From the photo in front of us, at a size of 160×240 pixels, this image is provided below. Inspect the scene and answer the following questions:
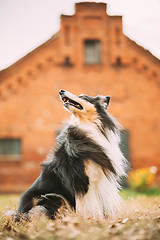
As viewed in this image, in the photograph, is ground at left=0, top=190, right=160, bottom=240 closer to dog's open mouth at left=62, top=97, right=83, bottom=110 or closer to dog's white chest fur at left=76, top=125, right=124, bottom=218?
dog's white chest fur at left=76, top=125, right=124, bottom=218

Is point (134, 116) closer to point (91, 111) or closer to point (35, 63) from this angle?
point (35, 63)

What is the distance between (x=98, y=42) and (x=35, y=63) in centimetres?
345

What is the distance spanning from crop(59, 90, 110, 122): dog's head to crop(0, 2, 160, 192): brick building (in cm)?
892

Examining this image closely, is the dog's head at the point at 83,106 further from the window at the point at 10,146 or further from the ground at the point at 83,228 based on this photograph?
the window at the point at 10,146

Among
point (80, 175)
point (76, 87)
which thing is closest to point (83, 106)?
point (80, 175)

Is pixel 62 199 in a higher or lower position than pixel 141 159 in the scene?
higher

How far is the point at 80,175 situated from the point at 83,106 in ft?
4.06

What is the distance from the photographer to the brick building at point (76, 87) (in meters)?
13.6

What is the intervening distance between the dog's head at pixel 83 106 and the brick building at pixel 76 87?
351 inches

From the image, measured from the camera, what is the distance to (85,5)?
14.2 m

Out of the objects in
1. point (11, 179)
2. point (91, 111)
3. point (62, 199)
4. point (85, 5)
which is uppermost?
point (85, 5)

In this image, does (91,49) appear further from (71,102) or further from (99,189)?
(99,189)

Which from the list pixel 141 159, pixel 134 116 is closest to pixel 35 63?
pixel 134 116

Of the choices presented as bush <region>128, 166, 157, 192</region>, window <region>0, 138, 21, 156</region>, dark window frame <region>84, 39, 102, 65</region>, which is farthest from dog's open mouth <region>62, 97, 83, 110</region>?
dark window frame <region>84, 39, 102, 65</region>
